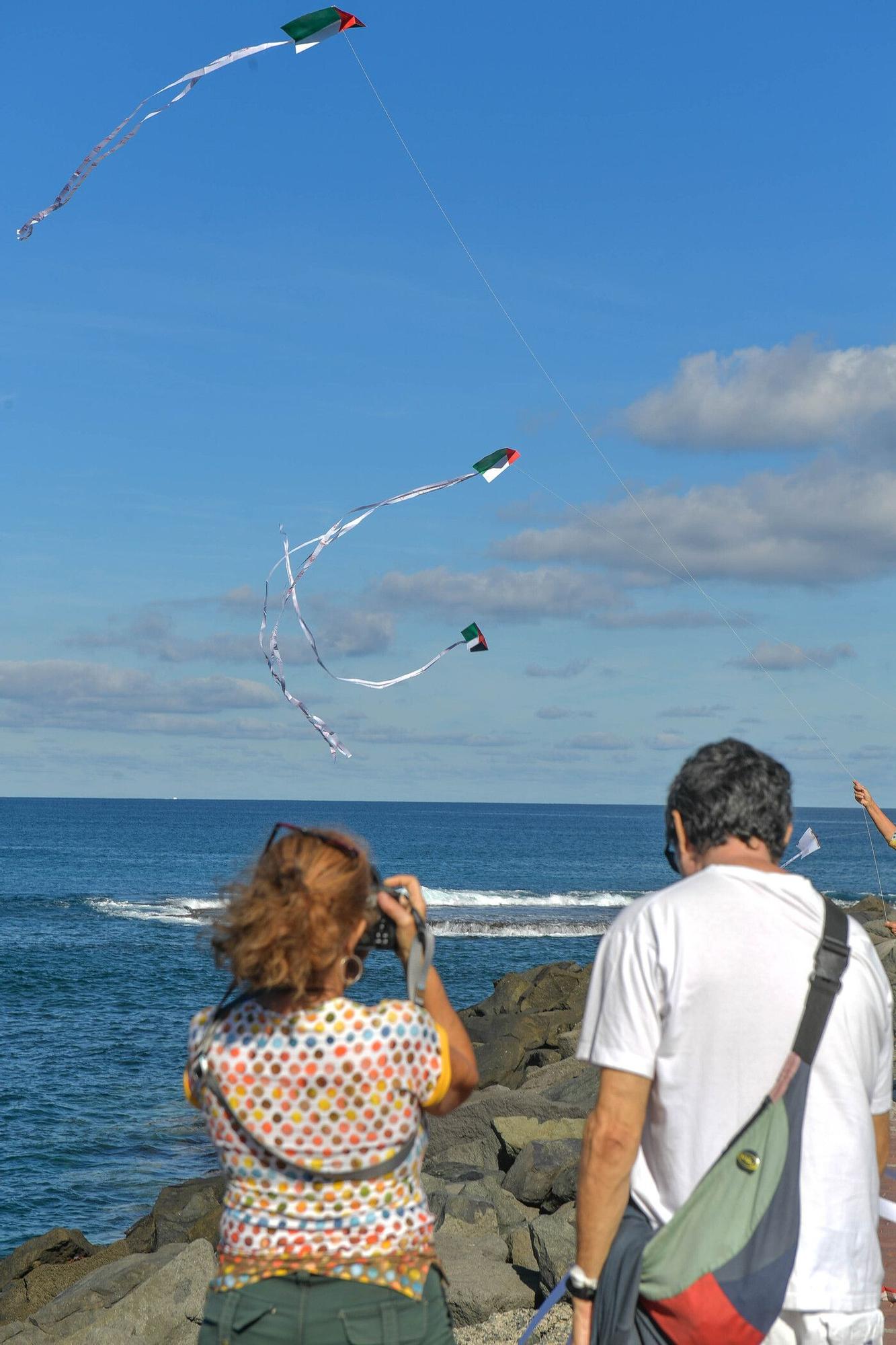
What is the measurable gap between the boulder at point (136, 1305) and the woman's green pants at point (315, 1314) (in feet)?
21.0

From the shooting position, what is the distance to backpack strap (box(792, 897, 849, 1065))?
2.63m

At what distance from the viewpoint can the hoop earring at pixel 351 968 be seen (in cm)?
264

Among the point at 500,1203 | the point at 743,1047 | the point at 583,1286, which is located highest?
the point at 743,1047

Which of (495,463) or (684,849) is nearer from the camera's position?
(684,849)

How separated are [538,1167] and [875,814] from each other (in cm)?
426

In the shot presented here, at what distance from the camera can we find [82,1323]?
9.17 metres

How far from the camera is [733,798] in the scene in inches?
112

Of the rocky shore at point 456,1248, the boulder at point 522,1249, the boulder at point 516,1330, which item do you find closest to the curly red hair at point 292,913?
the rocky shore at point 456,1248

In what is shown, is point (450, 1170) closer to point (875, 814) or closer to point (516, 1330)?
point (516, 1330)

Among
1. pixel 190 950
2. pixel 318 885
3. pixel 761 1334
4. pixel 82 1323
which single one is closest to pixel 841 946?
pixel 761 1334

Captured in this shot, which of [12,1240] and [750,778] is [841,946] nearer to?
[750,778]

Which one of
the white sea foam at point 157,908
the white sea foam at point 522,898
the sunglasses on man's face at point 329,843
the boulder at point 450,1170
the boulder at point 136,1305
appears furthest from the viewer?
the white sea foam at point 522,898

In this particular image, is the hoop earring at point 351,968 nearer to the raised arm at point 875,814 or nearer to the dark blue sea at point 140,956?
the dark blue sea at point 140,956

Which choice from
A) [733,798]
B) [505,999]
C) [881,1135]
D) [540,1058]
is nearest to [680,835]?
[733,798]
